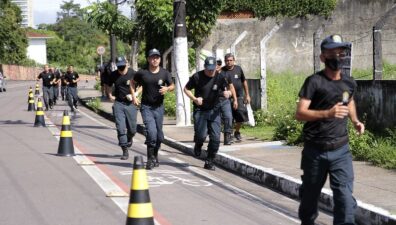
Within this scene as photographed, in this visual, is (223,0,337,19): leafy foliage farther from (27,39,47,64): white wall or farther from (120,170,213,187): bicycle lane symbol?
(27,39,47,64): white wall

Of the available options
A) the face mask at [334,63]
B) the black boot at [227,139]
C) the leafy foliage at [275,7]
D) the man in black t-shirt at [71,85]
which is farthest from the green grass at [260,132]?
the leafy foliage at [275,7]

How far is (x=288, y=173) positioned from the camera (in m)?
9.73

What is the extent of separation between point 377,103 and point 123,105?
446cm

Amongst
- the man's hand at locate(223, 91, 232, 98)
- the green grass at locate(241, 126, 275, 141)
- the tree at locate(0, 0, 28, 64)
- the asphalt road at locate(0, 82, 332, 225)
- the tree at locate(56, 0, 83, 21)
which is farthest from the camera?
the tree at locate(56, 0, 83, 21)

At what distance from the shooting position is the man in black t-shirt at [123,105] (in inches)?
476

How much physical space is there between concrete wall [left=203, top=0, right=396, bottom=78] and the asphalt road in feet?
49.0

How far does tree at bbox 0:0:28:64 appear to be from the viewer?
78.0m

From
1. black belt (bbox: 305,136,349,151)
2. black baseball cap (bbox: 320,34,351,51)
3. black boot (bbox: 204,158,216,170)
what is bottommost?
black boot (bbox: 204,158,216,170)

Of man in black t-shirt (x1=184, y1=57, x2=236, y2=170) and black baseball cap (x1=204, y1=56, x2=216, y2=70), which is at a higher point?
black baseball cap (x1=204, y1=56, x2=216, y2=70)

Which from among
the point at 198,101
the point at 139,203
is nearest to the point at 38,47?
the point at 198,101

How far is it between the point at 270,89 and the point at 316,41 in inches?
158

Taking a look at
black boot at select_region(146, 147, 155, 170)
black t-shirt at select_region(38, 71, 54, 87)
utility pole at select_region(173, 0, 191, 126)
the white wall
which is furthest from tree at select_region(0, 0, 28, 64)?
black boot at select_region(146, 147, 155, 170)

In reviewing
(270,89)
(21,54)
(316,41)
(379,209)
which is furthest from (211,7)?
(21,54)

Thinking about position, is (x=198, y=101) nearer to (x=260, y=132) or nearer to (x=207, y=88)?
(x=207, y=88)
